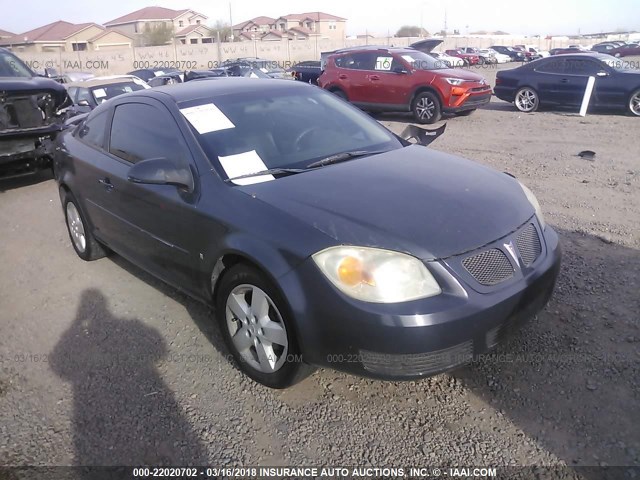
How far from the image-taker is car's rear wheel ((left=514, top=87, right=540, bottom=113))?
13383 millimetres

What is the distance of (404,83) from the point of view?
40.7 ft

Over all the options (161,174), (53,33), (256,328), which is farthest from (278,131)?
(53,33)

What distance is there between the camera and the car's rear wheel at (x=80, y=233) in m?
4.83

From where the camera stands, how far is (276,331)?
2.83 meters

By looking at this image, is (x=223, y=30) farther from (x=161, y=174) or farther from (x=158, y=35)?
(x=161, y=174)

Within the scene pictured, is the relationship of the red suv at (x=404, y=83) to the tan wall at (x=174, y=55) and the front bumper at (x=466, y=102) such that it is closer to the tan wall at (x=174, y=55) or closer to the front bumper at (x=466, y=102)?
the front bumper at (x=466, y=102)

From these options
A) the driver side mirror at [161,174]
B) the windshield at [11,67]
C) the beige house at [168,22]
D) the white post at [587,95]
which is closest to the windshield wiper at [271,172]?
the driver side mirror at [161,174]

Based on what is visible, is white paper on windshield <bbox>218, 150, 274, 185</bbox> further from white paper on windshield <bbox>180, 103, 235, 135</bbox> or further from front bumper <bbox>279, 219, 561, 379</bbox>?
front bumper <bbox>279, 219, 561, 379</bbox>

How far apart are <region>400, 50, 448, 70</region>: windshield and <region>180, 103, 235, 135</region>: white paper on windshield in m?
9.77

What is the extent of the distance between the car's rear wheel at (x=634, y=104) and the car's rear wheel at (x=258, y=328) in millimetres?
12225

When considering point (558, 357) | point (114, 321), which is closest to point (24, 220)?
point (114, 321)

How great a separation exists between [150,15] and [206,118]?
102471mm

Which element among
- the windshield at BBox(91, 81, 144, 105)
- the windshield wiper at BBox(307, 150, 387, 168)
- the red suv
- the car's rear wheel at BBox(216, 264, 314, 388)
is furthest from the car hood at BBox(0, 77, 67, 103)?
the red suv

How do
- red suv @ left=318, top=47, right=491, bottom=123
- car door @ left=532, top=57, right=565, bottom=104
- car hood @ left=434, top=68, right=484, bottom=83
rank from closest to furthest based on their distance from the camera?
red suv @ left=318, top=47, right=491, bottom=123, car hood @ left=434, top=68, right=484, bottom=83, car door @ left=532, top=57, right=565, bottom=104
